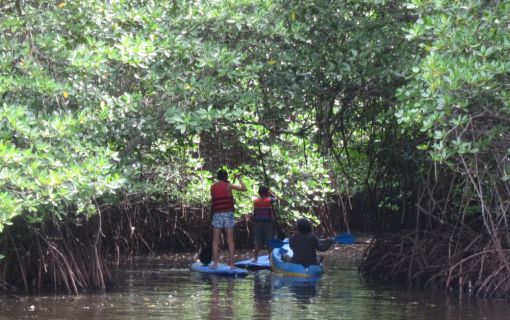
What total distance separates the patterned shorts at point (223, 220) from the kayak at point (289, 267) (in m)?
0.86

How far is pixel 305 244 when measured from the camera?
14.1 m

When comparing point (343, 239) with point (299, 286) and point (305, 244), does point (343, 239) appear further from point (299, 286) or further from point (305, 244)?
point (299, 286)

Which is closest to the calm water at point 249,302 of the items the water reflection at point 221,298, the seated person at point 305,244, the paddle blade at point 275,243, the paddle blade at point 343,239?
the water reflection at point 221,298

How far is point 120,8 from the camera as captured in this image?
11.2 metres

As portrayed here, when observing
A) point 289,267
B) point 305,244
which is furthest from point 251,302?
point 289,267

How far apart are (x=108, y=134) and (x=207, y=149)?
633 centimetres

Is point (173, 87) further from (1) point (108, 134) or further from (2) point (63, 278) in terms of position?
(2) point (63, 278)

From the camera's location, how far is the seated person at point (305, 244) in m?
13.9

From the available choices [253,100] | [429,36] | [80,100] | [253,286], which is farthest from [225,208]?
[429,36]

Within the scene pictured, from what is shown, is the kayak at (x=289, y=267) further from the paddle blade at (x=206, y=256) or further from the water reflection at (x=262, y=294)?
the paddle blade at (x=206, y=256)

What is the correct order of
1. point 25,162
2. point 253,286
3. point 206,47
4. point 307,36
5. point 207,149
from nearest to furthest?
point 25,162 < point 206,47 < point 307,36 < point 253,286 < point 207,149

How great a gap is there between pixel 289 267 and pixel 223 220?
114cm

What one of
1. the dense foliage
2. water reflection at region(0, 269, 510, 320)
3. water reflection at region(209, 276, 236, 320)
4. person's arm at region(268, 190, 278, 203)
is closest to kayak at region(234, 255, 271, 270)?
water reflection at region(209, 276, 236, 320)

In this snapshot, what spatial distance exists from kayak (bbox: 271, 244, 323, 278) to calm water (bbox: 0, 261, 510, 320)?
391 mm
